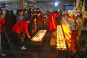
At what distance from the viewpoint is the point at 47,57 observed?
26.9ft

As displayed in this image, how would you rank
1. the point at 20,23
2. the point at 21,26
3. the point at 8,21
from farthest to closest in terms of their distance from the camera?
1. the point at 8,21
2. the point at 21,26
3. the point at 20,23

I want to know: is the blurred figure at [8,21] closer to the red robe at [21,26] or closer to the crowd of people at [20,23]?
the crowd of people at [20,23]

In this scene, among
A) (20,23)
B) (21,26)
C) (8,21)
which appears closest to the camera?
(20,23)

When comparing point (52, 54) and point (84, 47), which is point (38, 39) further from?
point (84, 47)

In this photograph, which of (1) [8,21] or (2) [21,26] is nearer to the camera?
(2) [21,26]

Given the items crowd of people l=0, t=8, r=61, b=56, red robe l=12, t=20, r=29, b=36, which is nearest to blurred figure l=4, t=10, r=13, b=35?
crowd of people l=0, t=8, r=61, b=56

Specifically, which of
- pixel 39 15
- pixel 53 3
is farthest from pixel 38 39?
pixel 53 3

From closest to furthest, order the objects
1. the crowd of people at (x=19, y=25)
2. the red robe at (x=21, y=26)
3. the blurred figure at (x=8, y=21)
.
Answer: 1. the red robe at (x=21, y=26)
2. the crowd of people at (x=19, y=25)
3. the blurred figure at (x=8, y=21)

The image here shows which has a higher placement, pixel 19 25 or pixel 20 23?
pixel 20 23

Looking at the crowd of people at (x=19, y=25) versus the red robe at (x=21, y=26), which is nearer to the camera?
the red robe at (x=21, y=26)

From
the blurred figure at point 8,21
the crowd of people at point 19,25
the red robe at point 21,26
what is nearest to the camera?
the red robe at point 21,26

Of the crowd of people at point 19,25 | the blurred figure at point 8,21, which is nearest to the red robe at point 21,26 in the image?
the crowd of people at point 19,25

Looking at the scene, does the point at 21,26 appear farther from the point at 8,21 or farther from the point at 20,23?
the point at 8,21

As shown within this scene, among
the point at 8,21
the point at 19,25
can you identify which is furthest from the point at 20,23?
the point at 8,21
